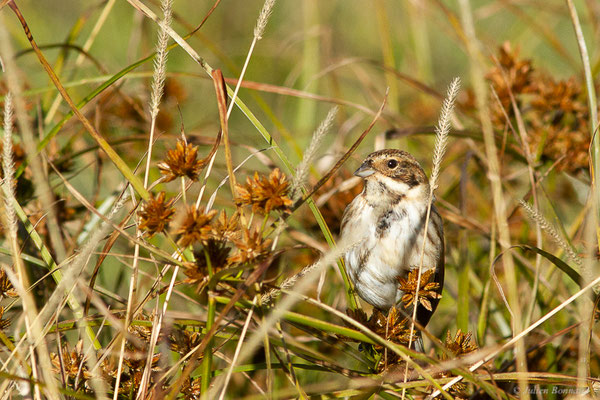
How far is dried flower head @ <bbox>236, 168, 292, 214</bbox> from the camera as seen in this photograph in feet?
5.69

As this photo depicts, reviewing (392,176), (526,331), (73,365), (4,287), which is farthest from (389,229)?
(4,287)

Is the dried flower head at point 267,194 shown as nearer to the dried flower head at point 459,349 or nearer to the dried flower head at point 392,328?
the dried flower head at point 392,328

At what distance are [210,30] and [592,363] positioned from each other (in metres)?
4.70

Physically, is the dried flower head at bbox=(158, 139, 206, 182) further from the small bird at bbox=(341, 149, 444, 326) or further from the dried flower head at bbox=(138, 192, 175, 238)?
the small bird at bbox=(341, 149, 444, 326)

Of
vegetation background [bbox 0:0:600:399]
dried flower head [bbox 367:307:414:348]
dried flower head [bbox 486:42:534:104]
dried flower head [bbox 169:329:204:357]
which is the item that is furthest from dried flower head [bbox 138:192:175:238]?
dried flower head [bbox 486:42:534:104]

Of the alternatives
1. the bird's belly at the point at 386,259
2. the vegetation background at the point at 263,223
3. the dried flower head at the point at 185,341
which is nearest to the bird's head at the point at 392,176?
the bird's belly at the point at 386,259

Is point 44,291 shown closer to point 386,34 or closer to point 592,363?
point 592,363

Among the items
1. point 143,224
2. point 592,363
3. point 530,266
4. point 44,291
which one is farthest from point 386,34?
point 143,224

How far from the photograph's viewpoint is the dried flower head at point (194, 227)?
5.47 ft

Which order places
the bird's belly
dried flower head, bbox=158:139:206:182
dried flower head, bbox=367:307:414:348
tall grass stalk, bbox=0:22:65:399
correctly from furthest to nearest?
the bird's belly, dried flower head, bbox=367:307:414:348, dried flower head, bbox=158:139:206:182, tall grass stalk, bbox=0:22:65:399

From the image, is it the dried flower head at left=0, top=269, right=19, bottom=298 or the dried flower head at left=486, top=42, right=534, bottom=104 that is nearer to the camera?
the dried flower head at left=0, top=269, right=19, bottom=298

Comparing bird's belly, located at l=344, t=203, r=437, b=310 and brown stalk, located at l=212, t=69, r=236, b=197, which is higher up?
brown stalk, located at l=212, t=69, r=236, b=197

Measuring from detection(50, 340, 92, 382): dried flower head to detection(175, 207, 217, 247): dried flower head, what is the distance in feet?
1.77

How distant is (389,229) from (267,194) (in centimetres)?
114
